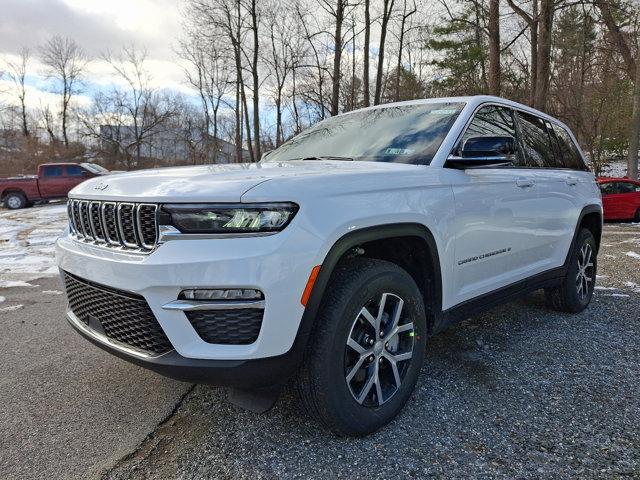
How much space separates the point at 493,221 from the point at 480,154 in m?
0.49

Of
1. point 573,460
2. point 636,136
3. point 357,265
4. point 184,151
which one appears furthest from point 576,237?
point 184,151

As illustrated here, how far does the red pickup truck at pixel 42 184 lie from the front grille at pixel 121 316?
1910 centimetres

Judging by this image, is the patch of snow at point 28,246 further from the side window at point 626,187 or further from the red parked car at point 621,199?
the side window at point 626,187

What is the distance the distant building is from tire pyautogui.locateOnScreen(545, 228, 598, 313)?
43432mm

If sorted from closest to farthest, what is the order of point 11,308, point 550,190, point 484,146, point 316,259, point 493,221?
point 316,259, point 484,146, point 493,221, point 550,190, point 11,308

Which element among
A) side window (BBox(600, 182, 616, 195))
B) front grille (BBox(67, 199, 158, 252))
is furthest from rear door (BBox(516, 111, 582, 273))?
side window (BBox(600, 182, 616, 195))

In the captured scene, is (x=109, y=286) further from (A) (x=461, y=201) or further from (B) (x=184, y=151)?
(B) (x=184, y=151)

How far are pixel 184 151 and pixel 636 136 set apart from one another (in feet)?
148

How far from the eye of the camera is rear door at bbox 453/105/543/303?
109 inches

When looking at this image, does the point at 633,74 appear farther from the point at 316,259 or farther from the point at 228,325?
the point at 228,325

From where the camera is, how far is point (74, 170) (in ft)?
65.6

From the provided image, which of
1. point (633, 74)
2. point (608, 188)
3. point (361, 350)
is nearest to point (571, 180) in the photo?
point (361, 350)

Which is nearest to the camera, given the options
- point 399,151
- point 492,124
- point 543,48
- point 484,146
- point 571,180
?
point 484,146

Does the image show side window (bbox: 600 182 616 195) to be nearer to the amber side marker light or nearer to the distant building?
the amber side marker light
